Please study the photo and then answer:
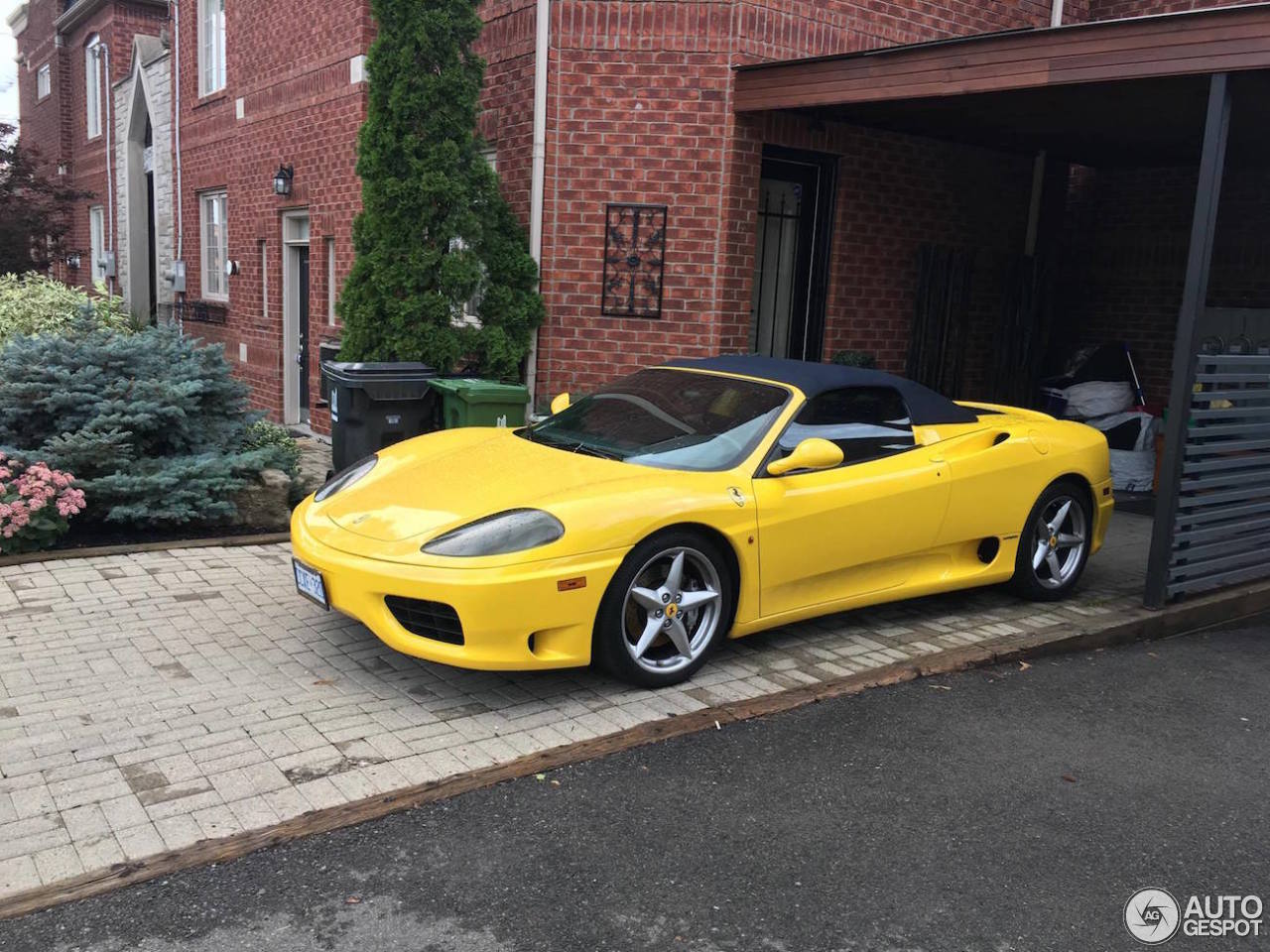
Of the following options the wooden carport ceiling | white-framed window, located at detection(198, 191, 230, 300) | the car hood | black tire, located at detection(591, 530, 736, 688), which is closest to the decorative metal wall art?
the wooden carport ceiling

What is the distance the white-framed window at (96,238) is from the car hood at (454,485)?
66.6 ft

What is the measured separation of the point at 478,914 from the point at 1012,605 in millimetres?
4099

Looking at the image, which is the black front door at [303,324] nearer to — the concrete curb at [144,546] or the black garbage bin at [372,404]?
the black garbage bin at [372,404]

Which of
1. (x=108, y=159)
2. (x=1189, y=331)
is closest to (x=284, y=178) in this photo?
(x=1189, y=331)

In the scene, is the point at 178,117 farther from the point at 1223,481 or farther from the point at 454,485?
the point at 1223,481

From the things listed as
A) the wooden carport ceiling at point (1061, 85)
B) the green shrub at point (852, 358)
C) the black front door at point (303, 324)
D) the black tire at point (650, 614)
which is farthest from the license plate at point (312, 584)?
the black front door at point (303, 324)

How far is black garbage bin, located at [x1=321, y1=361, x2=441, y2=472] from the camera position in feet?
25.2

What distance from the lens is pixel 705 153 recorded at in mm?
8742

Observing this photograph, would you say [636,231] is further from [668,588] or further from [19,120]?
[19,120]

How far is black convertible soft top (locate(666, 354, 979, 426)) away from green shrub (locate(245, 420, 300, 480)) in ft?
10.3

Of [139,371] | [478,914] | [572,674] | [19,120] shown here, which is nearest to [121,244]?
[19,120]

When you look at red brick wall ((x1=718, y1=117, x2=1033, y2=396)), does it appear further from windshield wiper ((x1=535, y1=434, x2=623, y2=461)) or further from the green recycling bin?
windshield wiper ((x1=535, y1=434, x2=623, y2=461))

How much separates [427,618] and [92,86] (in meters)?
23.0

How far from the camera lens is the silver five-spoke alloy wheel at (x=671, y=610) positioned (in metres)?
4.45
